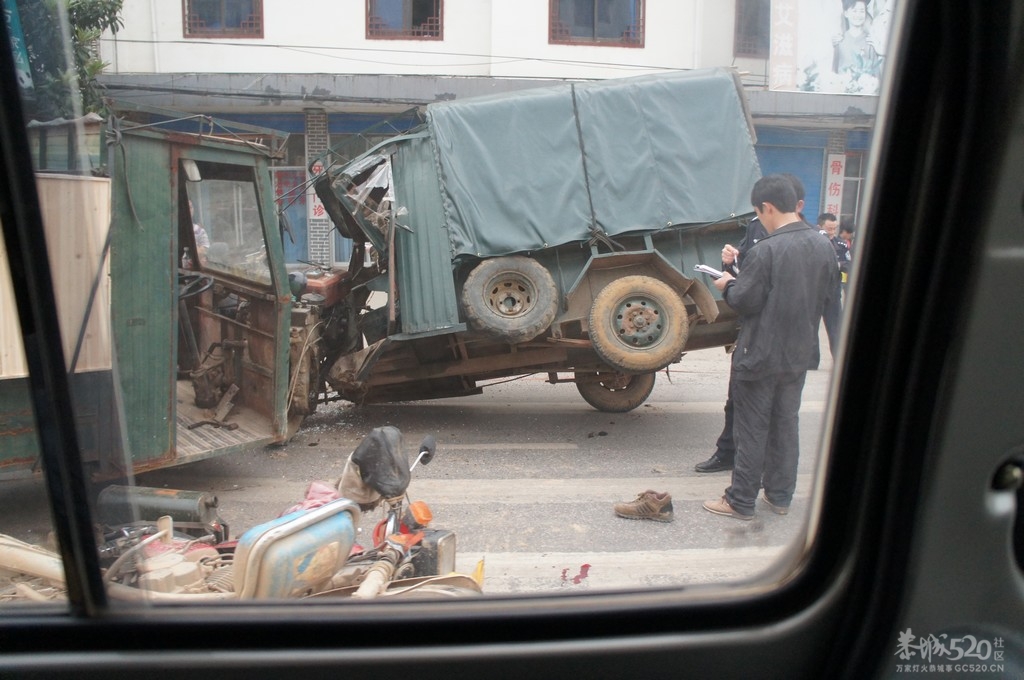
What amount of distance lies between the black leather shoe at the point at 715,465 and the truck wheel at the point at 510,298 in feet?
4.78

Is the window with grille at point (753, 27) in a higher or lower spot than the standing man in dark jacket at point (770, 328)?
higher

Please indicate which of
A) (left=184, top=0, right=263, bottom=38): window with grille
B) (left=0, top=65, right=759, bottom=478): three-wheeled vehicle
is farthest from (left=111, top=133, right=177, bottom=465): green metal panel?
(left=0, top=65, right=759, bottom=478): three-wheeled vehicle

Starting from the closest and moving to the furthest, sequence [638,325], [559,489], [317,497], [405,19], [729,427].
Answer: [317,497] → [559,489] → [729,427] → [638,325] → [405,19]

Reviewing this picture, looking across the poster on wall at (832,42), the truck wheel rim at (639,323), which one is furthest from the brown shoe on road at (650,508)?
the poster on wall at (832,42)

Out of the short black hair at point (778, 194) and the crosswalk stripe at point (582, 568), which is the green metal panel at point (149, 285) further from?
the short black hair at point (778, 194)

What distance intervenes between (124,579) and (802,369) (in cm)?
234

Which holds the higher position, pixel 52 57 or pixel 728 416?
pixel 52 57

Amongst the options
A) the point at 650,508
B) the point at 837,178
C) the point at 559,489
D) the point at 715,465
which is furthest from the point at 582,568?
the point at 837,178

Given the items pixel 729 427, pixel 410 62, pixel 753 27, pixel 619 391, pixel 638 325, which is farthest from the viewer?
pixel 410 62

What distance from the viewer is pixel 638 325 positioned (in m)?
5.61

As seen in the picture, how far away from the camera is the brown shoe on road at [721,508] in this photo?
3369mm

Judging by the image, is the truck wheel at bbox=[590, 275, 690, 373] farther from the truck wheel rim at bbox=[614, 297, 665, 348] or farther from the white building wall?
the white building wall

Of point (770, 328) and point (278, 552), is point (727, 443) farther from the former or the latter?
point (278, 552)

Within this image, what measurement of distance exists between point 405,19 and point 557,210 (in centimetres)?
178
